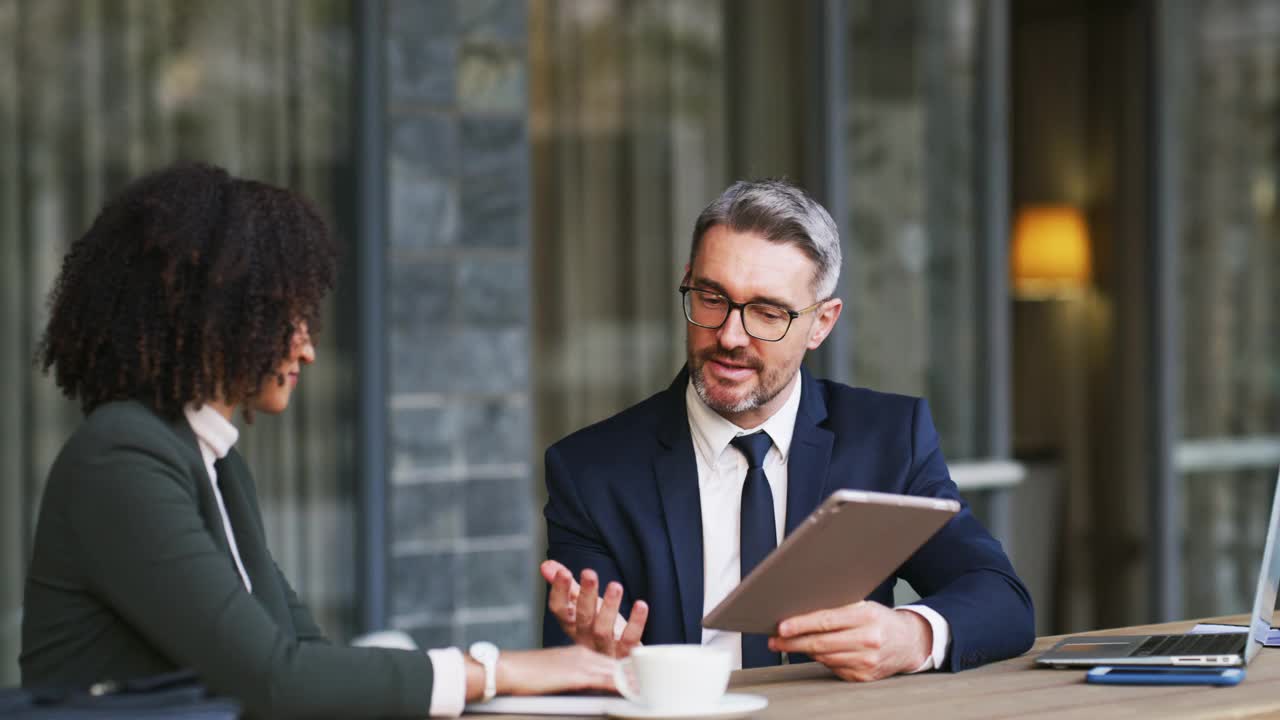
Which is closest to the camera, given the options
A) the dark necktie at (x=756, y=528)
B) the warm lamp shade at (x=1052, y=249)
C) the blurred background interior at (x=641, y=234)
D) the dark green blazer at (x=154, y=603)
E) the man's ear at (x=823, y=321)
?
the dark green blazer at (x=154, y=603)

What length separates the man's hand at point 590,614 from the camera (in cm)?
185

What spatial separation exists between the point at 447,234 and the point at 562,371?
1.21m

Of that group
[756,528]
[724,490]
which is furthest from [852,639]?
[724,490]

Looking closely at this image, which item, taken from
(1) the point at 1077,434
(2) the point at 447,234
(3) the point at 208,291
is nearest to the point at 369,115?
(2) the point at 447,234

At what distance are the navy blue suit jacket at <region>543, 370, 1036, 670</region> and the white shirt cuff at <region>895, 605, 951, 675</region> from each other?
0.25 m

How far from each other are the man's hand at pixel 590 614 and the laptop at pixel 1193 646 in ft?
1.78

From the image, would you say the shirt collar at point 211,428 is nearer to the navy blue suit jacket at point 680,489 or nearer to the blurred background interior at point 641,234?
the navy blue suit jacket at point 680,489

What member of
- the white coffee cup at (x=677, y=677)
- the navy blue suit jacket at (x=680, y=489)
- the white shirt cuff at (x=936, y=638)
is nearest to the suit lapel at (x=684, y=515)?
the navy blue suit jacket at (x=680, y=489)

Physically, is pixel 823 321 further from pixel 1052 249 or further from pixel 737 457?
pixel 1052 249

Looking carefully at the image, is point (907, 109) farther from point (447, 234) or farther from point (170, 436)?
point (170, 436)

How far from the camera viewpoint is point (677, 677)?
1.60m

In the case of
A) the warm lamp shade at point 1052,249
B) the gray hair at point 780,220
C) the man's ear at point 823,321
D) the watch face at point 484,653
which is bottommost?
the watch face at point 484,653

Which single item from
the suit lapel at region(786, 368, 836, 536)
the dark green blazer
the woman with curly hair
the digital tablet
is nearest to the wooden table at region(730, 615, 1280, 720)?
the digital tablet

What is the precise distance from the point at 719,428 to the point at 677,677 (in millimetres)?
773
